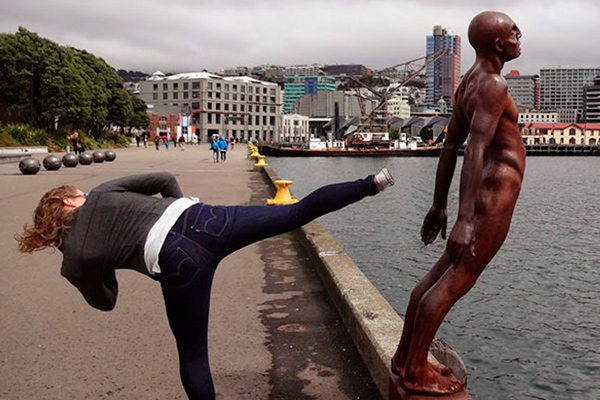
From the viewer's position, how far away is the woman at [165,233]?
2.76m

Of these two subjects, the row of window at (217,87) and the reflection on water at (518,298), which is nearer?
the reflection on water at (518,298)

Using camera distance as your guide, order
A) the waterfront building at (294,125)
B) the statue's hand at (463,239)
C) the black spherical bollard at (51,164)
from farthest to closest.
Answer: the waterfront building at (294,125) < the black spherical bollard at (51,164) < the statue's hand at (463,239)

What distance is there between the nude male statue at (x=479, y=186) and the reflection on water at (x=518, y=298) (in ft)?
10.5

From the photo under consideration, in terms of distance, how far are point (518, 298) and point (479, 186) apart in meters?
7.19

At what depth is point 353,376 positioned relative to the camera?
12.9 ft

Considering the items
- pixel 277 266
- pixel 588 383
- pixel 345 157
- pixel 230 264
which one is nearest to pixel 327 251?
pixel 277 266

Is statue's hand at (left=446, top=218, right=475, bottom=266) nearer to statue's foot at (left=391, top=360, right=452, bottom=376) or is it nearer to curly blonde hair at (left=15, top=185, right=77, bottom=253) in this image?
statue's foot at (left=391, top=360, right=452, bottom=376)

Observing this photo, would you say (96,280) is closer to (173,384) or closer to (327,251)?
(173,384)

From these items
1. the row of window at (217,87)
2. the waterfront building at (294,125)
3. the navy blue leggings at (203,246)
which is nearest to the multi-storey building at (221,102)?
the row of window at (217,87)

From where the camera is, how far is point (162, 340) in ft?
15.3

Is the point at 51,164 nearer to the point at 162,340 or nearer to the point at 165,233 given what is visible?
the point at 162,340

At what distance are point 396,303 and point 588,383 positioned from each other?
3.01m

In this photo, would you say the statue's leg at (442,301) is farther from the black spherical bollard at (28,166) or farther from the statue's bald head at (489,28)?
the black spherical bollard at (28,166)

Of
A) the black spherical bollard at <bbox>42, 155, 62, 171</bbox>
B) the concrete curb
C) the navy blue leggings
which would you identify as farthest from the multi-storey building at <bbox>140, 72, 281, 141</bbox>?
the navy blue leggings
